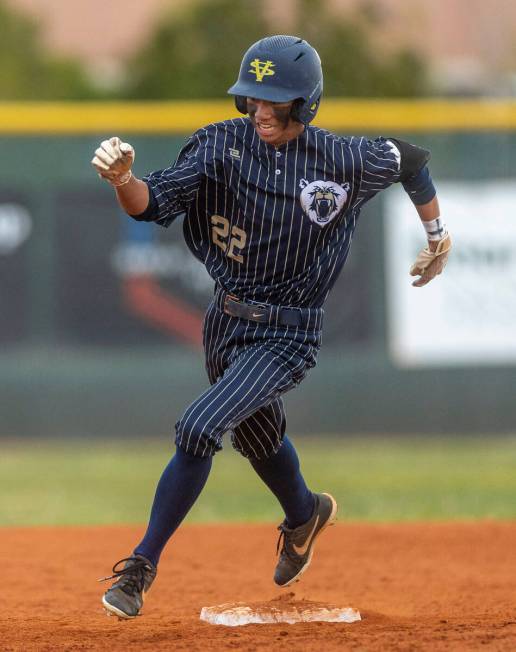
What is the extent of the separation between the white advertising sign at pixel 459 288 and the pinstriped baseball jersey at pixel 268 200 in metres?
6.14

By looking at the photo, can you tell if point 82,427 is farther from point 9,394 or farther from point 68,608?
point 68,608

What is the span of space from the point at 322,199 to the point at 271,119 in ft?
1.10

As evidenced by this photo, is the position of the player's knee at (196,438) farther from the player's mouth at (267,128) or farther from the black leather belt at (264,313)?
the player's mouth at (267,128)

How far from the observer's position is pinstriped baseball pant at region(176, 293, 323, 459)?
4262 millimetres

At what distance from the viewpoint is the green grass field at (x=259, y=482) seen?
794 cm

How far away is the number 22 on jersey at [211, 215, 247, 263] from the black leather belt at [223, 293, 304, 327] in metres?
0.16

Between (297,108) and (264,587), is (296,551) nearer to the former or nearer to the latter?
(264,587)

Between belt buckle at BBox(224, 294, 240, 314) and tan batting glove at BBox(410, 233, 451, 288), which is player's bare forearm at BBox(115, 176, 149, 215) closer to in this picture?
belt buckle at BBox(224, 294, 240, 314)

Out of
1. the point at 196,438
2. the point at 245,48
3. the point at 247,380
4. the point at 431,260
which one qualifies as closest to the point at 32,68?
the point at 245,48

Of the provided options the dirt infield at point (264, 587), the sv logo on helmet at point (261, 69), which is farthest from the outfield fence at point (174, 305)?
the sv logo on helmet at point (261, 69)

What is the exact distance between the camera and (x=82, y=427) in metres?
10.8

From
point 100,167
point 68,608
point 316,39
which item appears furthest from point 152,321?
point 316,39

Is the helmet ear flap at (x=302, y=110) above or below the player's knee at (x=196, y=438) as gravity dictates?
above

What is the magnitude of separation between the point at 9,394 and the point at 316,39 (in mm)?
12058
